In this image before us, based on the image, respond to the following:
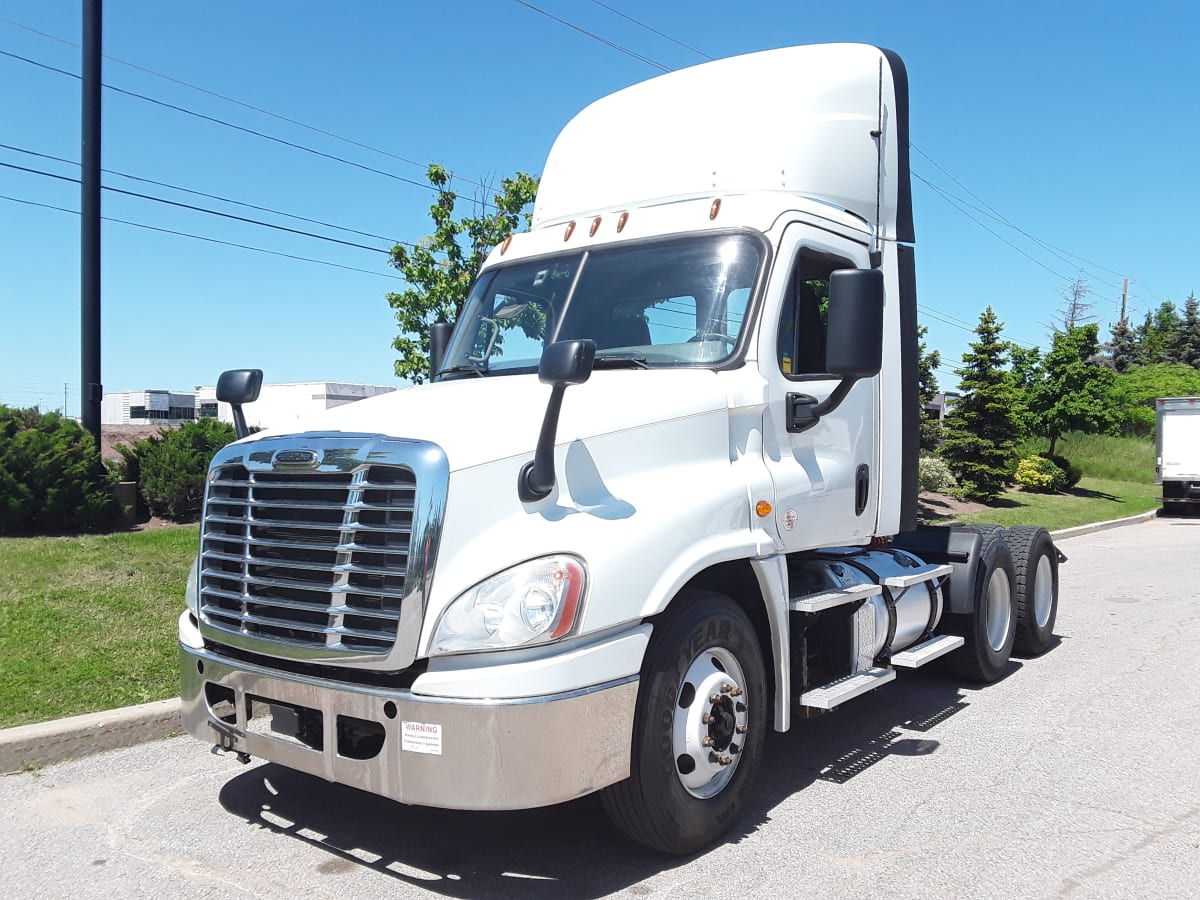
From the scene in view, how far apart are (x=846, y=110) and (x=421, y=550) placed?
3.63 m

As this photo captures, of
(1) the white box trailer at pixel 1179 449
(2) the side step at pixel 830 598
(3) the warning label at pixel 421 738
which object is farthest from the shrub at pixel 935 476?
(3) the warning label at pixel 421 738

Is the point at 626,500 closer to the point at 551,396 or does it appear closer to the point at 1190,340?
the point at 551,396

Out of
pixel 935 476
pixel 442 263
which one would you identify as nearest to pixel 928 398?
pixel 935 476

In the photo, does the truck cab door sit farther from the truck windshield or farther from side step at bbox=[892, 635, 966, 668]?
side step at bbox=[892, 635, 966, 668]

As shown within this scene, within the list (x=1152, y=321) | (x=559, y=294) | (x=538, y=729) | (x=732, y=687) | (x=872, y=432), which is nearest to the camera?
Result: (x=538, y=729)

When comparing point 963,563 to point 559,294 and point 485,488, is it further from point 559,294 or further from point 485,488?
point 485,488

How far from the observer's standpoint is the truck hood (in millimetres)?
3629

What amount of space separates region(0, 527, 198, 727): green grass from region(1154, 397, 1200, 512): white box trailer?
25.5 meters

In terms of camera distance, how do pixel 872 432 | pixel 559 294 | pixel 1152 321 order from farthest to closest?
pixel 1152 321
pixel 872 432
pixel 559 294

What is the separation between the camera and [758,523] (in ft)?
14.3

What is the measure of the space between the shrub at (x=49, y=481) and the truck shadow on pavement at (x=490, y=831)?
5.81 metres

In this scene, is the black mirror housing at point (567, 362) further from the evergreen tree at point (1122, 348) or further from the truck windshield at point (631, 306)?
the evergreen tree at point (1122, 348)

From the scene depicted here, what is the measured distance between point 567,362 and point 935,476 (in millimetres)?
20302

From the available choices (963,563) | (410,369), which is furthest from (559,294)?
(410,369)
